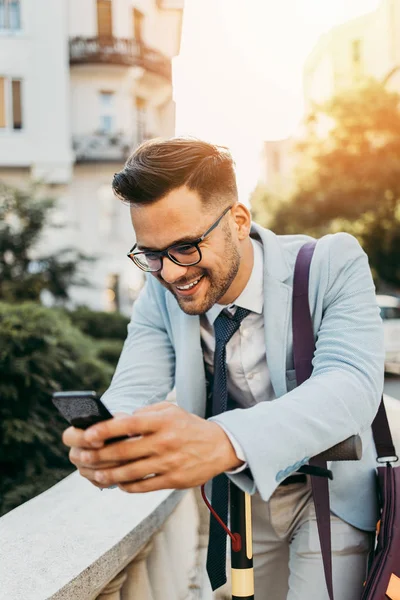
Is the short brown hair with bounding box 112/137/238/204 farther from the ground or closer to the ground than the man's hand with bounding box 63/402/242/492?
farther from the ground

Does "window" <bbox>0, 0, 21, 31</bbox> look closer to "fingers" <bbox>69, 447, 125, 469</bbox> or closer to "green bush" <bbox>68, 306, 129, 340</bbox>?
"green bush" <bbox>68, 306, 129, 340</bbox>

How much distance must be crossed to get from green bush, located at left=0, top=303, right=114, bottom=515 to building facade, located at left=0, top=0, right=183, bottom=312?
17180mm

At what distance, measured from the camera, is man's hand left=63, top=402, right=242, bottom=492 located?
1.32 meters

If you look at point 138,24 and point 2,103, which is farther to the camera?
point 138,24

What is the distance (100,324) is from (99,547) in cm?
918

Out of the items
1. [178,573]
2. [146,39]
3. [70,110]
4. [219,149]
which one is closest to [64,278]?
[178,573]

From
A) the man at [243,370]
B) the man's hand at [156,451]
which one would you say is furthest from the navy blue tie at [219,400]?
the man's hand at [156,451]

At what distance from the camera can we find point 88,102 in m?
24.3

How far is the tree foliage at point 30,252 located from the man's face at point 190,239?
28.6ft

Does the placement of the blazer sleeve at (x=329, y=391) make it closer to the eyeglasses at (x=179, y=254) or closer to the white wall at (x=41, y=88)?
the eyeglasses at (x=179, y=254)

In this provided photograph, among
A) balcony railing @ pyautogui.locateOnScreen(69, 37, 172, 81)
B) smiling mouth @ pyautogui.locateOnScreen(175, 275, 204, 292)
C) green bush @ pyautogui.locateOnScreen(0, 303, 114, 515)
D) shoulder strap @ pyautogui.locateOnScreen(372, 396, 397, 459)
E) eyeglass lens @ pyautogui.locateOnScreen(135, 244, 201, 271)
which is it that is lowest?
green bush @ pyautogui.locateOnScreen(0, 303, 114, 515)

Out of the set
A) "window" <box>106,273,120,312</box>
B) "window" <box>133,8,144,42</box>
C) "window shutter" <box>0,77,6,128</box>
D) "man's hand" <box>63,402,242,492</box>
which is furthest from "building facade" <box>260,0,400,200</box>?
"man's hand" <box>63,402,242,492</box>

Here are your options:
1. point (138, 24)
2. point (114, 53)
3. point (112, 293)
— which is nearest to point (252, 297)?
point (112, 293)

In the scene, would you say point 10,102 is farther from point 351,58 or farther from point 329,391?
point 351,58
